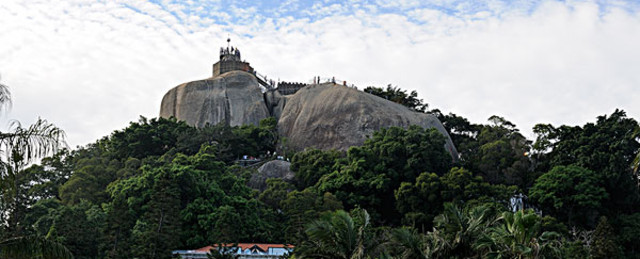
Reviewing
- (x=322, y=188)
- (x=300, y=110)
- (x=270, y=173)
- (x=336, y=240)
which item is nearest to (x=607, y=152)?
(x=322, y=188)

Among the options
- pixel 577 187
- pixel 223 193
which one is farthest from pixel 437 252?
pixel 577 187

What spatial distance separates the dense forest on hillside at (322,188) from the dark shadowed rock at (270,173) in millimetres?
706

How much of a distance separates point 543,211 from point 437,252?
22131 mm

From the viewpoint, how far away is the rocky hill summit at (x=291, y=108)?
1951 inches

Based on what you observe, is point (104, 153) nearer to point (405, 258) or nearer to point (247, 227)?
point (247, 227)

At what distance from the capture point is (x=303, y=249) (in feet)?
60.5

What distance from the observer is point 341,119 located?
50156mm

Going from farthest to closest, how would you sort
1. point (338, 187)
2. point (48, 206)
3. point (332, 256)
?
point (338, 187), point (48, 206), point (332, 256)

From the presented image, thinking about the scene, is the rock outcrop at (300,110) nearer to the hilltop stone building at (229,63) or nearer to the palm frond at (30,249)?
the hilltop stone building at (229,63)

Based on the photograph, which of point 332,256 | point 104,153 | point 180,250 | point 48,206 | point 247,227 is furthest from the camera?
point 104,153

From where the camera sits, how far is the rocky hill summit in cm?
4956

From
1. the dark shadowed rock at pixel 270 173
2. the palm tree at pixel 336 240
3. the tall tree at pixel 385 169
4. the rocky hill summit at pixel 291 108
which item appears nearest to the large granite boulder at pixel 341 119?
the rocky hill summit at pixel 291 108

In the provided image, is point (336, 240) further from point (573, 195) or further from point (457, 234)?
point (573, 195)

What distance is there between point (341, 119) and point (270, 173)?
27.5 feet
